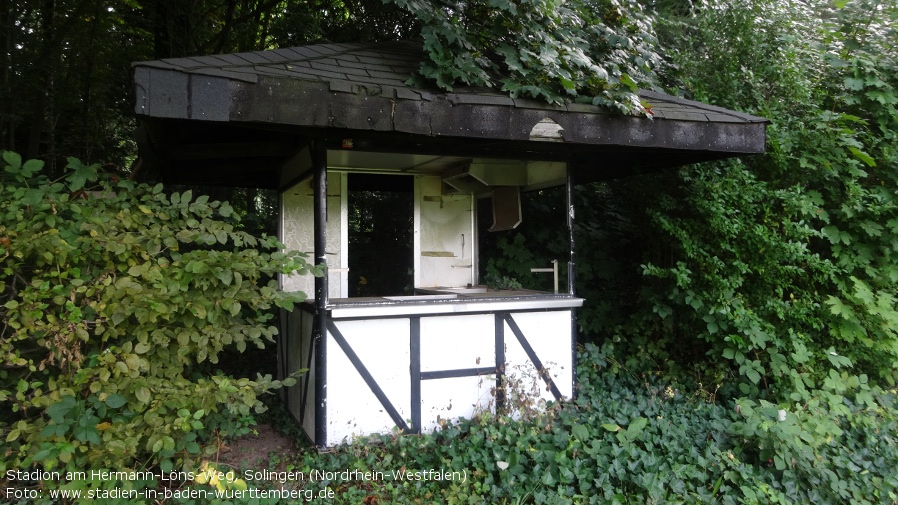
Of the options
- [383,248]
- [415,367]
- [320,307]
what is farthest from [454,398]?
[383,248]

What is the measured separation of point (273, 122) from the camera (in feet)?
9.85

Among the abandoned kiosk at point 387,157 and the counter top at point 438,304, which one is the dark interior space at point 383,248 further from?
the counter top at point 438,304

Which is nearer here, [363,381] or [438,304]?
[363,381]

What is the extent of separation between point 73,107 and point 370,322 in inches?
229

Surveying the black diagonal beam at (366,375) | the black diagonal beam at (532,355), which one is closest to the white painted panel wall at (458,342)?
the black diagonal beam at (532,355)

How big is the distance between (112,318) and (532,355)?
2779 mm

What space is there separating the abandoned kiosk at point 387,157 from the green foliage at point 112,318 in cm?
61

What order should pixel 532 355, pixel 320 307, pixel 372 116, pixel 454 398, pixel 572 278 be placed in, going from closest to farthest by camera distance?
1. pixel 372 116
2. pixel 320 307
3. pixel 454 398
4. pixel 532 355
5. pixel 572 278

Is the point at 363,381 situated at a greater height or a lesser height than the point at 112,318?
lesser

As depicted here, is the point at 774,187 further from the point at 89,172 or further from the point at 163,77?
the point at 89,172

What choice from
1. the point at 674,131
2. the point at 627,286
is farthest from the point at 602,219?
the point at 674,131

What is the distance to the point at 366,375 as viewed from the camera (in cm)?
374

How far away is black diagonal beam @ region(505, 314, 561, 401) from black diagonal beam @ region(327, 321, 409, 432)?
1.05m

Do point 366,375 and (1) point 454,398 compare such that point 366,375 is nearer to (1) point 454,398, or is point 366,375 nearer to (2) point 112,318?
(1) point 454,398
